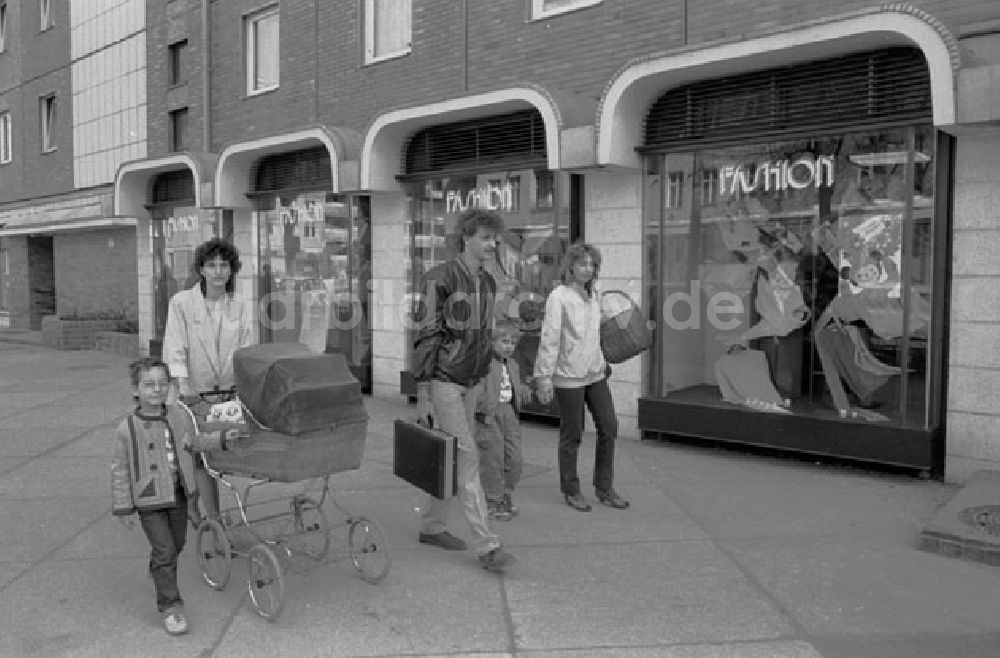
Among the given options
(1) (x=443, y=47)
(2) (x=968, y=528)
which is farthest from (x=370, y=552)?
(1) (x=443, y=47)

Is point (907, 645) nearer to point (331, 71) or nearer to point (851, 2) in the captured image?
point (851, 2)

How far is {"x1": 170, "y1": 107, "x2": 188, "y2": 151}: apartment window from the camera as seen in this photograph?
16.2m

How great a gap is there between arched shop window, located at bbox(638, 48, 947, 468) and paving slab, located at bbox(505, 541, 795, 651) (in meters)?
2.64

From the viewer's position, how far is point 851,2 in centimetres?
716

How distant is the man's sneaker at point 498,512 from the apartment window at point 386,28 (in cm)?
689

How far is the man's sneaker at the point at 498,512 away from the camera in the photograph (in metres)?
5.85

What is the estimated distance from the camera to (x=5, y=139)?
23.3m

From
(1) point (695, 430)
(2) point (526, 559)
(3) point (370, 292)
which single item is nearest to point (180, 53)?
(3) point (370, 292)

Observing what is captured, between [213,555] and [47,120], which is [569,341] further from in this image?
[47,120]

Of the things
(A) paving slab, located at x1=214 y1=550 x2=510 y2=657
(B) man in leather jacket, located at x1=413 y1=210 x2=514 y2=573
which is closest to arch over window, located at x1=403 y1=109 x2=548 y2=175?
(B) man in leather jacket, located at x1=413 y1=210 x2=514 y2=573

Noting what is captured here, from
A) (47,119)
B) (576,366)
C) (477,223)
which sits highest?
(47,119)

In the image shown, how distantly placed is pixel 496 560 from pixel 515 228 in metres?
5.38

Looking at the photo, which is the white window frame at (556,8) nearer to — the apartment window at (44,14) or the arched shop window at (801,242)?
the arched shop window at (801,242)

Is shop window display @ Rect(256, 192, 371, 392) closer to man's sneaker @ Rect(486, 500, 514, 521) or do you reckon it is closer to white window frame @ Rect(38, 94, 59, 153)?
man's sneaker @ Rect(486, 500, 514, 521)
